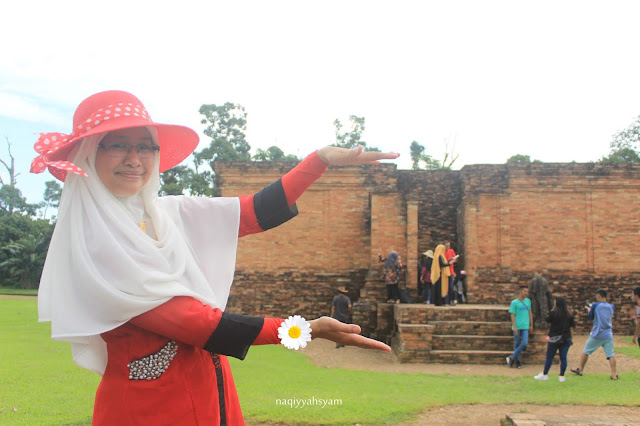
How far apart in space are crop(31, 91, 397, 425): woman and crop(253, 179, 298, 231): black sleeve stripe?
207 mm

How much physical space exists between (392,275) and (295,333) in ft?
38.9

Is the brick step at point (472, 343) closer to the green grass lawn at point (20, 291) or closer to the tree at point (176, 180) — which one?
the tree at point (176, 180)

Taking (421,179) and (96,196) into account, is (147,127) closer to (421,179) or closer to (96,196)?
(96,196)

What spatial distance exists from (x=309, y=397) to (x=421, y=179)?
11.0 m

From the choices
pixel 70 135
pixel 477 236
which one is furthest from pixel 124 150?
pixel 477 236

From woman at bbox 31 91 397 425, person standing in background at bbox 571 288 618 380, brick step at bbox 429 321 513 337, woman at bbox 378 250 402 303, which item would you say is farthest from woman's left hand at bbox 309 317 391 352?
woman at bbox 378 250 402 303

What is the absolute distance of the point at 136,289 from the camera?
5.67 feet

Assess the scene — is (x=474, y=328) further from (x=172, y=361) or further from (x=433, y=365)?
(x=172, y=361)

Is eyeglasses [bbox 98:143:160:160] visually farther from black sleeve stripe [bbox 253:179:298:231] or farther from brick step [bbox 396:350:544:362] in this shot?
brick step [bbox 396:350:544:362]

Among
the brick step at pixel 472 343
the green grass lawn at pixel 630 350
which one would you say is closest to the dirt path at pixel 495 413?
the brick step at pixel 472 343

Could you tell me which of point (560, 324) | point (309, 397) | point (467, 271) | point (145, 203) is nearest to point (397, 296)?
point (467, 271)

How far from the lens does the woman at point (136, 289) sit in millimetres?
1736

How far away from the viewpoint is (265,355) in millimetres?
11672

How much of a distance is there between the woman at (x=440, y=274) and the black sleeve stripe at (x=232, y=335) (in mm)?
11184
